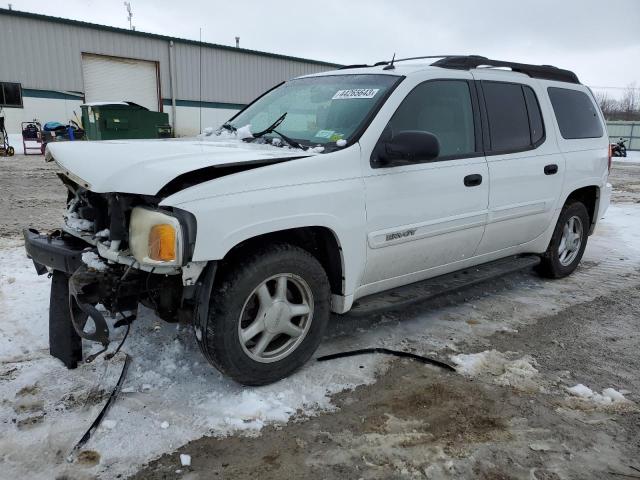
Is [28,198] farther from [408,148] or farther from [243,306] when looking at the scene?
[408,148]

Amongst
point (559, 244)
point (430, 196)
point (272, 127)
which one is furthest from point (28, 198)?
point (559, 244)

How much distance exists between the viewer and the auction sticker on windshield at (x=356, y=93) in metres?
3.50

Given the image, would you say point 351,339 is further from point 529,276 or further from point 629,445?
point 529,276

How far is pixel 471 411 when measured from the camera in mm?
2855

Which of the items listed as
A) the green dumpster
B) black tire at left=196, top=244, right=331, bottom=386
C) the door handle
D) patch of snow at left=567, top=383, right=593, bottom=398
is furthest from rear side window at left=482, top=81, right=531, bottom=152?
the green dumpster

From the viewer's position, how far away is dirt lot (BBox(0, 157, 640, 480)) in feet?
7.86

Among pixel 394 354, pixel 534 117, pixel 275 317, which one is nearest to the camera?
pixel 275 317

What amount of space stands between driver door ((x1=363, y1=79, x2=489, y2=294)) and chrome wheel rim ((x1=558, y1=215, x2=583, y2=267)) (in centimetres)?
169

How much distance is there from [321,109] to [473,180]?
4.07 feet

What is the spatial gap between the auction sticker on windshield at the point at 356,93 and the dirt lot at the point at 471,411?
1709 mm

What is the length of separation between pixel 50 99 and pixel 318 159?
2252 centimetres

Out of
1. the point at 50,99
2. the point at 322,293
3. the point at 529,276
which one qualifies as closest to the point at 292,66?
the point at 50,99

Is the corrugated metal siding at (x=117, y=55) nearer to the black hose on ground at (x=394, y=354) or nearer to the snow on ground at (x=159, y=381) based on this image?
the snow on ground at (x=159, y=381)

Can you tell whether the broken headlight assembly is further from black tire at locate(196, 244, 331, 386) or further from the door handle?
the door handle
